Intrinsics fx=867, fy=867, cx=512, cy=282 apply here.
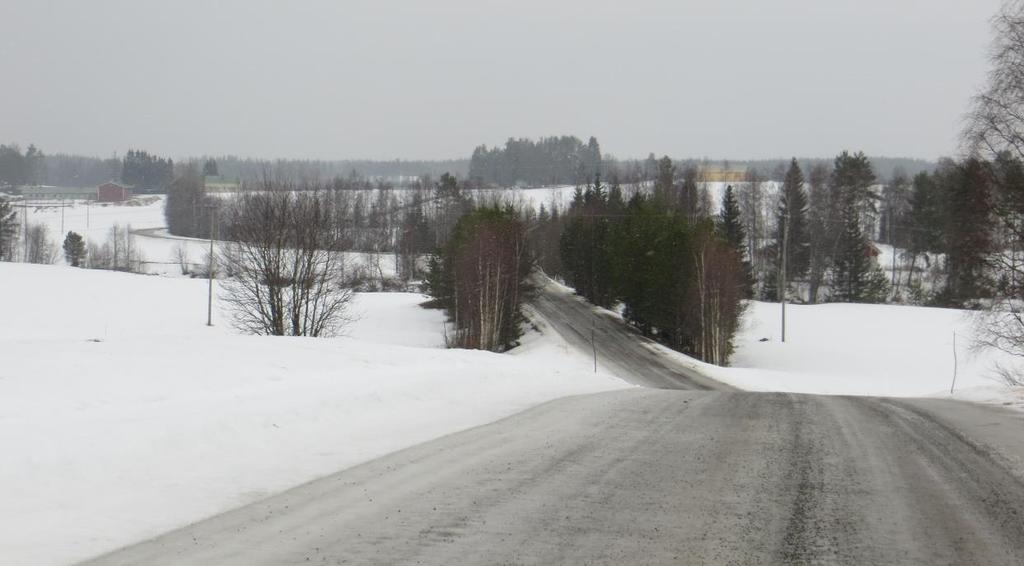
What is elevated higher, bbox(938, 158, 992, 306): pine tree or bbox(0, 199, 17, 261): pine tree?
bbox(938, 158, 992, 306): pine tree

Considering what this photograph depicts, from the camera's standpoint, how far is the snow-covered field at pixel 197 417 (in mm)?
7348

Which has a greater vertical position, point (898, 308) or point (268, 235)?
point (268, 235)

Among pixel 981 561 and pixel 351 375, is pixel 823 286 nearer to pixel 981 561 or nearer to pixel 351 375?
pixel 351 375

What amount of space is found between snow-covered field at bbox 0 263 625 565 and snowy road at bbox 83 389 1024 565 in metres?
0.62

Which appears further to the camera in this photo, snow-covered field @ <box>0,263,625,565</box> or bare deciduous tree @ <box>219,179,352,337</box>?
bare deciduous tree @ <box>219,179,352,337</box>

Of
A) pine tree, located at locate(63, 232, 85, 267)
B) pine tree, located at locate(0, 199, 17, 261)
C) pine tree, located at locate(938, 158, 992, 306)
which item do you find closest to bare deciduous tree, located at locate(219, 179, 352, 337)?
pine tree, located at locate(938, 158, 992, 306)

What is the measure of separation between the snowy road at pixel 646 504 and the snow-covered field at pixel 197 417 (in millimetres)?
616

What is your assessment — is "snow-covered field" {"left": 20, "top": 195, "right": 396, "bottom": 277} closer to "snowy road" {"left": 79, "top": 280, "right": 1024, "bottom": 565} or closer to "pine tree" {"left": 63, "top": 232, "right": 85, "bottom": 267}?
"pine tree" {"left": 63, "top": 232, "right": 85, "bottom": 267}

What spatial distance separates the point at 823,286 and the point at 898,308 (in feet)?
93.2

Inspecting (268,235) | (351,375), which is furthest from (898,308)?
(351,375)

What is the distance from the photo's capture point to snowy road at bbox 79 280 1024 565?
6516 millimetres

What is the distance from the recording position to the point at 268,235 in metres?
35.4

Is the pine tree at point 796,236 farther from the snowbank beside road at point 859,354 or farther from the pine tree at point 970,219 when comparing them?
the pine tree at point 970,219

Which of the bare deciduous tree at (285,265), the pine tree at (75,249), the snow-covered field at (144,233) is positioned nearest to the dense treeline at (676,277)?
the bare deciduous tree at (285,265)
